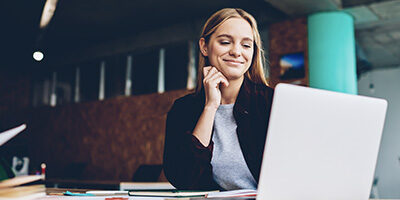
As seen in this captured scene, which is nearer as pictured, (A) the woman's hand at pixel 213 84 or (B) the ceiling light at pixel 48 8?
(A) the woman's hand at pixel 213 84

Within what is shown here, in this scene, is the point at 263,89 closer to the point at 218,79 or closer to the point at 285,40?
the point at 218,79

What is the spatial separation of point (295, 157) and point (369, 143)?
0.84 feet

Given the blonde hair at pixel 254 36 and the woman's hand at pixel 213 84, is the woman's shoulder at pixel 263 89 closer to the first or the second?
the blonde hair at pixel 254 36

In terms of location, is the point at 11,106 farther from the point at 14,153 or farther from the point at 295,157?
the point at 295,157

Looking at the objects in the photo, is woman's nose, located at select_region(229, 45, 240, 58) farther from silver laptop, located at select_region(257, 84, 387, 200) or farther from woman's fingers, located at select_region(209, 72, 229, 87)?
silver laptop, located at select_region(257, 84, 387, 200)

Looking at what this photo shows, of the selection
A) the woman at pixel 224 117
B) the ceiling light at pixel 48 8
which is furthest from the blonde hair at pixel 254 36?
the ceiling light at pixel 48 8

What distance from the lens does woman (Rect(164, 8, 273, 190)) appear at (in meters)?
1.54

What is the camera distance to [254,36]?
1714mm

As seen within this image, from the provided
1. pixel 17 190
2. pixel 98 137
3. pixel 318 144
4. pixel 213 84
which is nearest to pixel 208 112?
pixel 213 84

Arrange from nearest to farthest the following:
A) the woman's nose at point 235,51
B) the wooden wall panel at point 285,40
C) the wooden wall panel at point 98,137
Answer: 1. the woman's nose at point 235,51
2. the wooden wall panel at point 285,40
3. the wooden wall panel at point 98,137

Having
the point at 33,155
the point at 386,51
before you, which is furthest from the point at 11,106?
the point at 386,51

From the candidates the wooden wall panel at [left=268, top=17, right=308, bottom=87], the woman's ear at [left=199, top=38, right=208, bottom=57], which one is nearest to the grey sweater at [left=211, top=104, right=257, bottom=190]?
the woman's ear at [left=199, top=38, right=208, bottom=57]

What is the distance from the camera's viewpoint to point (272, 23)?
23.1 ft

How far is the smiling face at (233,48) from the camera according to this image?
164 centimetres
